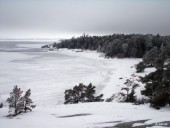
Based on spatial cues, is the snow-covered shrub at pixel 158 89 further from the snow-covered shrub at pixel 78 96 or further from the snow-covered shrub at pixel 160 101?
the snow-covered shrub at pixel 78 96

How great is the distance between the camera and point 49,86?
41125 millimetres

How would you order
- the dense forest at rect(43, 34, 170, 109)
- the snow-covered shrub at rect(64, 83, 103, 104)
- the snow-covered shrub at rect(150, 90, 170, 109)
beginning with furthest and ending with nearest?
the snow-covered shrub at rect(64, 83, 103, 104) < the dense forest at rect(43, 34, 170, 109) < the snow-covered shrub at rect(150, 90, 170, 109)

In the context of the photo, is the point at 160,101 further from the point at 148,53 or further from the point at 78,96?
the point at 148,53

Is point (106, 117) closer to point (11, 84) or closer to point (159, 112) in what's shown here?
point (159, 112)

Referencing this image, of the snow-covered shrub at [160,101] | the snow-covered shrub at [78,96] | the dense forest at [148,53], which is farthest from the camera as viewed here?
the snow-covered shrub at [78,96]

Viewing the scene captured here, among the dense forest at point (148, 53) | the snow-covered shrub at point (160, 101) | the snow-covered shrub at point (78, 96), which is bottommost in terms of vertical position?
the snow-covered shrub at point (78, 96)

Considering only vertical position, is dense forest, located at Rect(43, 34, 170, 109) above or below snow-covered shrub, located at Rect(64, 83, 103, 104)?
above

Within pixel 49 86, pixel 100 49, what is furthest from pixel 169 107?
pixel 100 49

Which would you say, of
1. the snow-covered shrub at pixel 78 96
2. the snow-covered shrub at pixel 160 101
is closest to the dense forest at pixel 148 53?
the snow-covered shrub at pixel 160 101

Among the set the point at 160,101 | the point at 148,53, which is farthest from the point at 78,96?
the point at 148,53

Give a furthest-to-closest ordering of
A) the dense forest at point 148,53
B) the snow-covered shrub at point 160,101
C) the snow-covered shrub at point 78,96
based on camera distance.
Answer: the snow-covered shrub at point 78,96 < the dense forest at point 148,53 < the snow-covered shrub at point 160,101

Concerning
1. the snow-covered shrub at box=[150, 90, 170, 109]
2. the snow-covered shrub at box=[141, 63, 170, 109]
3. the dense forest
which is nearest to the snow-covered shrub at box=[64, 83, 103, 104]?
the dense forest

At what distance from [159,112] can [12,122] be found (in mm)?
11419

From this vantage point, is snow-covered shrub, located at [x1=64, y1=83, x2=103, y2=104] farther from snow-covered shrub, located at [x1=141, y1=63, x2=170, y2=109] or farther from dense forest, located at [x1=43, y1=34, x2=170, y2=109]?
snow-covered shrub, located at [x1=141, y1=63, x2=170, y2=109]
